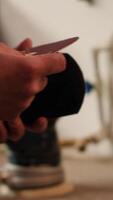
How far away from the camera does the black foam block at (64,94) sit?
1.22 ft

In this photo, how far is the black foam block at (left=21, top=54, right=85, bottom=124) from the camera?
1.22ft

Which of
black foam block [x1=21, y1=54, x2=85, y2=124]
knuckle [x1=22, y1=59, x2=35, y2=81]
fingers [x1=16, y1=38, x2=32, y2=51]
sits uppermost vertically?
knuckle [x1=22, y1=59, x2=35, y2=81]

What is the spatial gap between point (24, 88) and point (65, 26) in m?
0.20

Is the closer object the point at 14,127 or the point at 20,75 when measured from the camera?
the point at 20,75

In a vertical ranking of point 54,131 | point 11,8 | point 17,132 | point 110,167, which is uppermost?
point 11,8

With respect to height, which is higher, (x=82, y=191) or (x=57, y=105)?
(x=57, y=105)

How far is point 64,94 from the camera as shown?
1.23 feet

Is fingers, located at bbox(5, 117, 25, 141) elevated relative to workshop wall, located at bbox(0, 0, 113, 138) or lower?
lower

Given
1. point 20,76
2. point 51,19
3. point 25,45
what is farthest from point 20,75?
point 51,19

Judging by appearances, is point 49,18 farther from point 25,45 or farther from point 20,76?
point 20,76

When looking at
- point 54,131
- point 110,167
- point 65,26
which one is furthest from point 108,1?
point 110,167

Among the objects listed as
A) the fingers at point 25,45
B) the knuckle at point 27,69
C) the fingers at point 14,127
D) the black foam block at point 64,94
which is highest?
the knuckle at point 27,69

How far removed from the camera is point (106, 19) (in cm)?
59

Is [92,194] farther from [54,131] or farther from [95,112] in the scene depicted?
[95,112]
